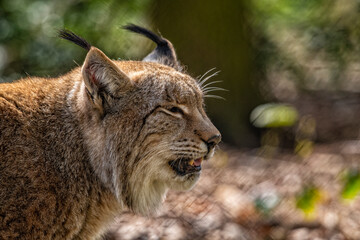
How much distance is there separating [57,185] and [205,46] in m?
4.09

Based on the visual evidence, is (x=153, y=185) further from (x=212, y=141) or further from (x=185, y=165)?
(x=212, y=141)

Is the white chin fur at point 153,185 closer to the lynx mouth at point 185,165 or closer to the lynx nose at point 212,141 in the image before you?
the lynx mouth at point 185,165

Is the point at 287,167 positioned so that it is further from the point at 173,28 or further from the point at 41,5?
the point at 41,5

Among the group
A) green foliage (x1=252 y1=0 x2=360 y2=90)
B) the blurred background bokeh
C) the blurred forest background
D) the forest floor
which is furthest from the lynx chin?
green foliage (x1=252 y1=0 x2=360 y2=90)

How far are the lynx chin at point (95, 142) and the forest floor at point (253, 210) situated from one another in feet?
3.00

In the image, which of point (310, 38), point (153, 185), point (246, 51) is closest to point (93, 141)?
point (153, 185)

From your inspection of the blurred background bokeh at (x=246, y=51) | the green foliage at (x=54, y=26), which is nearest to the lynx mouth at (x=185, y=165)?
the blurred background bokeh at (x=246, y=51)

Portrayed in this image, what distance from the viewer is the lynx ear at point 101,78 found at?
3.57 metres

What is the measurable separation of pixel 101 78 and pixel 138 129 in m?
0.44

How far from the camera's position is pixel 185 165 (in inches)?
154

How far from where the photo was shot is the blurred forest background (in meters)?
7.32

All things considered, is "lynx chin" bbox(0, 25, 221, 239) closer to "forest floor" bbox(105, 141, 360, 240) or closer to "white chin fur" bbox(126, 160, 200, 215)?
"white chin fur" bbox(126, 160, 200, 215)

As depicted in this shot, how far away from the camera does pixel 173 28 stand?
727 cm

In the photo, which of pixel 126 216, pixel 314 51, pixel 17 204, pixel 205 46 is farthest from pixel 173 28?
pixel 17 204
